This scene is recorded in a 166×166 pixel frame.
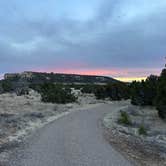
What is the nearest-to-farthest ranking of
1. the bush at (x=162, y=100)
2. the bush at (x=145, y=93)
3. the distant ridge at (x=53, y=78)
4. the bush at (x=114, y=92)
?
the bush at (x=162, y=100) → the bush at (x=145, y=93) → the bush at (x=114, y=92) → the distant ridge at (x=53, y=78)

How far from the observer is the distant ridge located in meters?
133

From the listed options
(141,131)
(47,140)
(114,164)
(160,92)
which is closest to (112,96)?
(160,92)

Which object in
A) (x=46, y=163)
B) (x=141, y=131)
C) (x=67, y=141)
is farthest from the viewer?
(x=141, y=131)

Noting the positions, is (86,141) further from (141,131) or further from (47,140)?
(141,131)

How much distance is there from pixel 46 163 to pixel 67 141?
465cm

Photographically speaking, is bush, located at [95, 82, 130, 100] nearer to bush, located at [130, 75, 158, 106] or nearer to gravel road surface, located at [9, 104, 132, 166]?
bush, located at [130, 75, 158, 106]

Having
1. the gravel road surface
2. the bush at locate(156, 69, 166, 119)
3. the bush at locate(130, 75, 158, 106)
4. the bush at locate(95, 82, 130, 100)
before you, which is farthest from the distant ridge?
the gravel road surface

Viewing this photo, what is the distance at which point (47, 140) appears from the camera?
53.9 ft

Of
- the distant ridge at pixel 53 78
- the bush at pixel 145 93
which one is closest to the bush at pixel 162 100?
the bush at pixel 145 93

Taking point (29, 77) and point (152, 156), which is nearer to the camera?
point (152, 156)

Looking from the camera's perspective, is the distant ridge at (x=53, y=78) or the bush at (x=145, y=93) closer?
the bush at (x=145, y=93)

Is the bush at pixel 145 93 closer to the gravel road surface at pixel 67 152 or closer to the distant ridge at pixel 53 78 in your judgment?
the gravel road surface at pixel 67 152

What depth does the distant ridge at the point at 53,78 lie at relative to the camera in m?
133

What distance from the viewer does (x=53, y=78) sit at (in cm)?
13712
